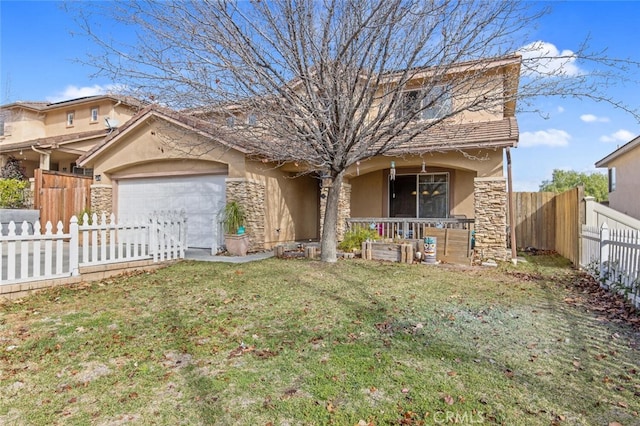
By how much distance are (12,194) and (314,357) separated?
16.6 meters

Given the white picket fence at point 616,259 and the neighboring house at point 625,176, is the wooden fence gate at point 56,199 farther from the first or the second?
the neighboring house at point 625,176

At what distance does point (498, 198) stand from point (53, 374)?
33.2 feet

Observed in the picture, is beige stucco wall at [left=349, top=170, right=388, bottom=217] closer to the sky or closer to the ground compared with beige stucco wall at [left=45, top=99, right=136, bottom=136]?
closer to the ground

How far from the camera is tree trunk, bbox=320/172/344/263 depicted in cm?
905

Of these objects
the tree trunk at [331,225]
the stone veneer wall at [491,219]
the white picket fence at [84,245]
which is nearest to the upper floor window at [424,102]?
the tree trunk at [331,225]

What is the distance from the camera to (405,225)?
10758 mm

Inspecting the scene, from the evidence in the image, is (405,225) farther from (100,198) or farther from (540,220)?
(100,198)

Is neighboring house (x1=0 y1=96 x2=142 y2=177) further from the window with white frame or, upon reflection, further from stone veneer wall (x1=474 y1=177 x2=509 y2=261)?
stone veneer wall (x1=474 y1=177 x2=509 y2=261)

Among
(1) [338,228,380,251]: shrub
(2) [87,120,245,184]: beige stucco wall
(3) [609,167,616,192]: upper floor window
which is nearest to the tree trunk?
(1) [338,228,380,251]: shrub

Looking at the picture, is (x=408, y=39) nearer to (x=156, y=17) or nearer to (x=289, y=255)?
(x=156, y=17)

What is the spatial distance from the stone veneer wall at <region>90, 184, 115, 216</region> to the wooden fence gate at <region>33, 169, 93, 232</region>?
0.32 m

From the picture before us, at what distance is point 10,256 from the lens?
591cm

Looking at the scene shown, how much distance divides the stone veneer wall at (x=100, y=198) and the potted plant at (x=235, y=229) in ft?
17.6

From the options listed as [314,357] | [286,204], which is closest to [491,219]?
[286,204]
